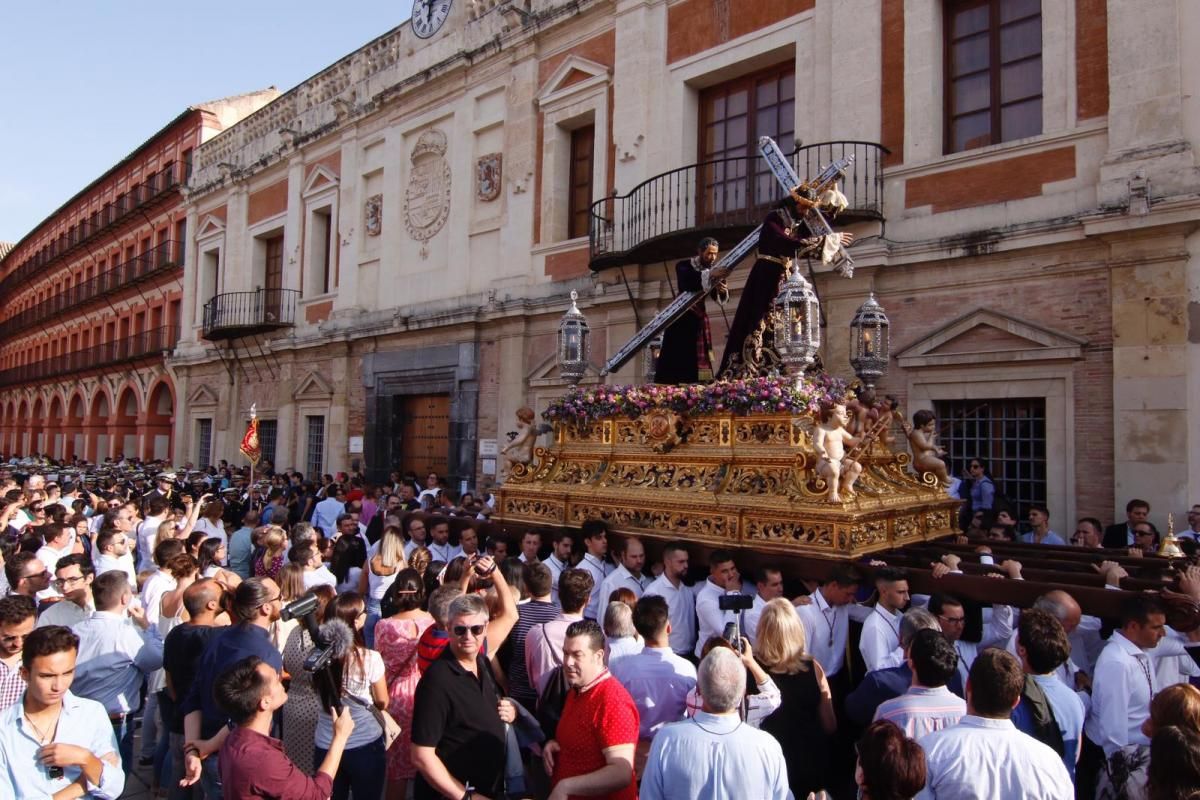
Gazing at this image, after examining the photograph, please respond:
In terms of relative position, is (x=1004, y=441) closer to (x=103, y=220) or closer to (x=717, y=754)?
(x=717, y=754)

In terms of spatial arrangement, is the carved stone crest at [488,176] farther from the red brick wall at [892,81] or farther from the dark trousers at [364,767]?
the dark trousers at [364,767]

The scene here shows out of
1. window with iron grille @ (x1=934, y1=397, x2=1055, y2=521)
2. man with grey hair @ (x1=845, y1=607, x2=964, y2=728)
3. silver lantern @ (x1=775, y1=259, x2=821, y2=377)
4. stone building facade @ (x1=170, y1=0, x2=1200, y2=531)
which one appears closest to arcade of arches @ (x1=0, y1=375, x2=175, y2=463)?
stone building facade @ (x1=170, y1=0, x2=1200, y2=531)

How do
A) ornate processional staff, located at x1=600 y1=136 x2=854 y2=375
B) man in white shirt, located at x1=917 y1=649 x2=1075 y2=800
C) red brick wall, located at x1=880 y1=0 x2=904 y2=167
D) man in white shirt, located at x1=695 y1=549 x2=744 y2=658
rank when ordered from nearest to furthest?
man in white shirt, located at x1=917 y1=649 x2=1075 y2=800 → man in white shirt, located at x1=695 y1=549 x2=744 y2=658 → ornate processional staff, located at x1=600 y1=136 x2=854 y2=375 → red brick wall, located at x1=880 y1=0 x2=904 y2=167

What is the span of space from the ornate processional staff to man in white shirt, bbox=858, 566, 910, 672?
11.2 ft

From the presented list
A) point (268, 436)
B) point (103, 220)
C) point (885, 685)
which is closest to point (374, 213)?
point (268, 436)

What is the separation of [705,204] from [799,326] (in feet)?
20.2

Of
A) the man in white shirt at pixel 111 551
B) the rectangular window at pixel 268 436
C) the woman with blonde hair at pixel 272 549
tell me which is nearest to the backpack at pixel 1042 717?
the woman with blonde hair at pixel 272 549

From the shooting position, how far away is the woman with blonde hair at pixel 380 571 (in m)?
6.20

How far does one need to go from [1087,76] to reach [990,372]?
3292 mm

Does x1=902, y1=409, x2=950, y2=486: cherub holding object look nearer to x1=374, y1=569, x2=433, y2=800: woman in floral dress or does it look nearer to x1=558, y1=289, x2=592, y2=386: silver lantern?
x1=558, y1=289, x2=592, y2=386: silver lantern

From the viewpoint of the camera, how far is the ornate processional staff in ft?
24.5

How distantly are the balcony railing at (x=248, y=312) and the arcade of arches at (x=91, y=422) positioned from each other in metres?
6.47

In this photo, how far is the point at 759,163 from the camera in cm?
1201

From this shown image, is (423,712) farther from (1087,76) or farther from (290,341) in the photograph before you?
(290,341)
